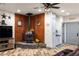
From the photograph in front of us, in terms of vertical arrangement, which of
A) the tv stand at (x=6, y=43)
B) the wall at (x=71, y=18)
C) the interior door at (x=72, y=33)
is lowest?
the tv stand at (x=6, y=43)

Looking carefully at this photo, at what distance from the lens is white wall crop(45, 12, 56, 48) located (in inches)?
80.4

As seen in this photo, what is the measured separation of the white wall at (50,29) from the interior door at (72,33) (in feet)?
0.92

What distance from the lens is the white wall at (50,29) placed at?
2.04m

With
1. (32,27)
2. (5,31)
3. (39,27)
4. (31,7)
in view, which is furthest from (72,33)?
(5,31)

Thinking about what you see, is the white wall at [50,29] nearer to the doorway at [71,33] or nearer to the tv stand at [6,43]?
the doorway at [71,33]

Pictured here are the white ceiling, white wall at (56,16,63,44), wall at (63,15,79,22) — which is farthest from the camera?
white wall at (56,16,63,44)

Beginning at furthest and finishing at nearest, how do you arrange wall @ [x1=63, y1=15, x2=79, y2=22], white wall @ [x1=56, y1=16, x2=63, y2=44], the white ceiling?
white wall @ [x1=56, y1=16, x2=63, y2=44]
wall @ [x1=63, y1=15, x2=79, y2=22]
the white ceiling

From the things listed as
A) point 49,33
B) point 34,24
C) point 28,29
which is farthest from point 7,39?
point 49,33

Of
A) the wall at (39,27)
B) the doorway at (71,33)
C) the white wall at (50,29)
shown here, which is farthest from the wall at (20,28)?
the doorway at (71,33)

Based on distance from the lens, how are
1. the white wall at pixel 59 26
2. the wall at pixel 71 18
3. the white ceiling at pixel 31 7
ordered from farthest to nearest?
the white wall at pixel 59 26 < the wall at pixel 71 18 < the white ceiling at pixel 31 7

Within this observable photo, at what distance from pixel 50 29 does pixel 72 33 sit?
17.2 inches

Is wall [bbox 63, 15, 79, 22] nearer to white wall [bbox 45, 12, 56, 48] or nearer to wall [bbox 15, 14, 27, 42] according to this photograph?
white wall [bbox 45, 12, 56, 48]

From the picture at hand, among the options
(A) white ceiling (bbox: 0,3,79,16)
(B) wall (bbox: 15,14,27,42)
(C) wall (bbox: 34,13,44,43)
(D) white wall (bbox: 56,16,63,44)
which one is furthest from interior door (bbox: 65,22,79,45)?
(B) wall (bbox: 15,14,27,42)

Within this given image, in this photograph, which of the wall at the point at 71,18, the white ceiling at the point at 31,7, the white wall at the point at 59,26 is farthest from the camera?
the white wall at the point at 59,26
